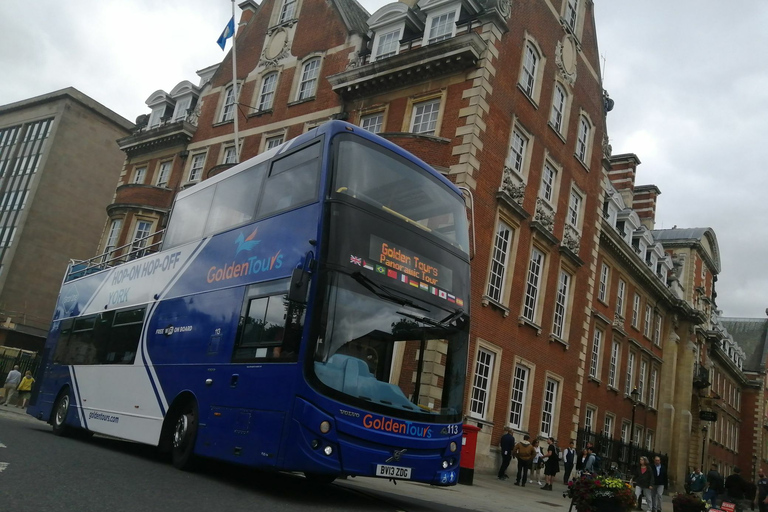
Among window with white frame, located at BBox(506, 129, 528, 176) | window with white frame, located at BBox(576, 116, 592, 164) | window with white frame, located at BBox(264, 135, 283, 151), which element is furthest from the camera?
window with white frame, located at BBox(264, 135, 283, 151)

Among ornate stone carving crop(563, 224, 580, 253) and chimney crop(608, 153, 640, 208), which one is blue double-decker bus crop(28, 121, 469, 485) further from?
chimney crop(608, 153, 640, 208)

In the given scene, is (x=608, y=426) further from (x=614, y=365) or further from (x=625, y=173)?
(x=625, y=173)

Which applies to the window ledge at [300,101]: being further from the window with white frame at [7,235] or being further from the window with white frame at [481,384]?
the window with white frame at [7,235]

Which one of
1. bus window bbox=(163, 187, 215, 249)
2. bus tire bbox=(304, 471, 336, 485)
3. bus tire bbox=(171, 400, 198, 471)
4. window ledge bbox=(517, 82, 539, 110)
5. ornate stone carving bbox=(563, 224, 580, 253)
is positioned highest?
window ledge bbox=(517, 82, 539, 110)

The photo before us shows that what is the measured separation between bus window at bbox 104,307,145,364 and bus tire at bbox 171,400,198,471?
232cm

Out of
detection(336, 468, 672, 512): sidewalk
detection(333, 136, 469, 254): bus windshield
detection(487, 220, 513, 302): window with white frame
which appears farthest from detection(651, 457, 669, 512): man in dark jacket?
detection(333, 136, 469, 254): bus windshield

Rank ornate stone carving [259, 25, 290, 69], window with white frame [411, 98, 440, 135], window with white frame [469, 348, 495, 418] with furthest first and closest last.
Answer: ornate stone carving [259, 25, 290, 69] < window with white frame [411, 98, 440, 135] < window with white frame [469, 348, 495, 418]

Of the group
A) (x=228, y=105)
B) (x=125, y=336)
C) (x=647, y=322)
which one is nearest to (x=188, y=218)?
(x=125, y=336)

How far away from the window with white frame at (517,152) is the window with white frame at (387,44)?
17.0ft

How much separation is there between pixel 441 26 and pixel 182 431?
55.2 ft

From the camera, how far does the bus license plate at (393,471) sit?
788 centimetres

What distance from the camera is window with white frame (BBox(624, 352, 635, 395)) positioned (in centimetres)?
3373

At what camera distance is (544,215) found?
23.3 meters

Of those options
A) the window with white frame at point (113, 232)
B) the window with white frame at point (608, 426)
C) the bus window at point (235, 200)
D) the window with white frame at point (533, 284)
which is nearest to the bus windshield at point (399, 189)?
the bus window at point (235, 200)
